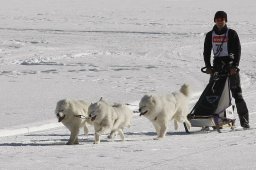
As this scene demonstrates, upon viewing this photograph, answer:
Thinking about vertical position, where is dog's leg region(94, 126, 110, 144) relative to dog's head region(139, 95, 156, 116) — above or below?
below

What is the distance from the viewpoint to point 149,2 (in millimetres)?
35344

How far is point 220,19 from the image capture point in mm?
6730

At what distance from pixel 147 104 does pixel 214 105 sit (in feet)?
3.14

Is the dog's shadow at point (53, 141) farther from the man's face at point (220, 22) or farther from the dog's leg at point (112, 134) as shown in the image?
the man's face at point (220, 22)

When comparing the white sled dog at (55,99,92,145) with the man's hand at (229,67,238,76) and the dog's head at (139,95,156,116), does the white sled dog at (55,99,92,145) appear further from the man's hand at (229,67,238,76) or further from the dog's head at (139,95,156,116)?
the man's hand at (229,67,238,76)

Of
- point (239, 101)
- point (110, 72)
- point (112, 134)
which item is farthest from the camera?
point (110, 72)

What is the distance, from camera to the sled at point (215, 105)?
6.87 m

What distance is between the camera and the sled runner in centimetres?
686

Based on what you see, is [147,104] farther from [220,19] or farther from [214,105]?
[220,19]

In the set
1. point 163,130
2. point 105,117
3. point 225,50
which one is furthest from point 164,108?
point 225,50

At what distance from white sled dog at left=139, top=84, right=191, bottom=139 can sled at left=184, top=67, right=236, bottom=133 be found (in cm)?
16

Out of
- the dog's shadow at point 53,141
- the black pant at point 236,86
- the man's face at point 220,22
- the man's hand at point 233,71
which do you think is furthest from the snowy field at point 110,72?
the man's face at point 220,22

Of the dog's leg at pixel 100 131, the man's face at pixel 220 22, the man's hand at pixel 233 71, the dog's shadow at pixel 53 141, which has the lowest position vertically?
the dog's shadow at pixel 53 141

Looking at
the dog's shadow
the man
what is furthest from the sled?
the dog's shadow
